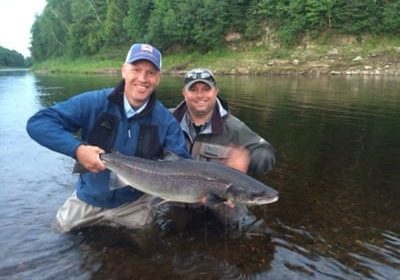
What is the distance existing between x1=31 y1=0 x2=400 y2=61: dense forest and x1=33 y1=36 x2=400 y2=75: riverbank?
1652mm

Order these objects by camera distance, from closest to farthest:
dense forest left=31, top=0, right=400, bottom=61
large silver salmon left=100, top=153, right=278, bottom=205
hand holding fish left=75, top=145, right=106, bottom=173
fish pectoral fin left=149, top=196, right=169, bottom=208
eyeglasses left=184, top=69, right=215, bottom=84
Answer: hand holding fish left=75, top=145, right=106, bottom=173
large silver salmon left=100, top=153, right=278, bottom=205
fish pectoral fin left=149, top=196, right=169, bottom=208
eyeglasses left=184, top=69, right=215, bottom=84
dense forest left=31, top=0, right=400, bottom=61

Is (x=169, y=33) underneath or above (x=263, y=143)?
above

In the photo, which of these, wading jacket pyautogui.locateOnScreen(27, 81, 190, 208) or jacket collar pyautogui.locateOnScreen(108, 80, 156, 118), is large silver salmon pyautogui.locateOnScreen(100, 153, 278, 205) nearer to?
wading jacket pyautogui.locateOnScreen(27, 81, 190, 208)

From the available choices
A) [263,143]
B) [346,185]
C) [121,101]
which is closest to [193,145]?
[263,143]

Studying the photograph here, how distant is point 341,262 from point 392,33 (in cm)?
5433

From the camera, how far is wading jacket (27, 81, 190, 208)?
614 centimetres

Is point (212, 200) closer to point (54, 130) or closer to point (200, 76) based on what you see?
point (54, 130)

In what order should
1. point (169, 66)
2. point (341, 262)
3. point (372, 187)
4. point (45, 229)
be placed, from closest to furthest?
point (341, 262)
point (45, 229)
point (372, 187)
point (169, 66)

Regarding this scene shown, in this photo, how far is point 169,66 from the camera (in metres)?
63.7

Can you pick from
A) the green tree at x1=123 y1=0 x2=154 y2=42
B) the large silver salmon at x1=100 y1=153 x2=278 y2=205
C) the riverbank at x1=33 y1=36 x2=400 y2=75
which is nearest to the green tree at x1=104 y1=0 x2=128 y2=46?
the green tree at x1=123 y1=0 x2=154 y2=42

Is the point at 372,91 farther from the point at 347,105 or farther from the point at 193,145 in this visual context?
the point at 193,145

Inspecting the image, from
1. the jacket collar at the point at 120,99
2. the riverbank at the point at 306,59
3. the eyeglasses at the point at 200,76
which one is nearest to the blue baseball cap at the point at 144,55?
the jacket collar at the point at 120,99

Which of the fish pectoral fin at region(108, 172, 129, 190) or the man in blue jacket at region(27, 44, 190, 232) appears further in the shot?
the fish pectoral fin at region(108, 172, 129, 190)

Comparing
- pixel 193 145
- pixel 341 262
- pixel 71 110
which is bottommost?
pixel 341 262
